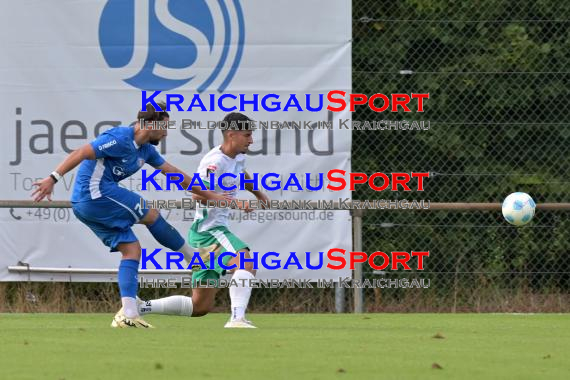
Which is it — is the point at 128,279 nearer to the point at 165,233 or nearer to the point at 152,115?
the point at 165,233

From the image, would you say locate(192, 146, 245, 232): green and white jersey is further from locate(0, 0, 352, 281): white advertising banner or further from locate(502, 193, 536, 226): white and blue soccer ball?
locate(502, 193, 536, 226): white and blue soccer ball

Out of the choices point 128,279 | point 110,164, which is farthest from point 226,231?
point 110,164

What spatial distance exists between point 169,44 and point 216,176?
370 cm

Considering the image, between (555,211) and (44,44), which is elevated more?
(44,44)

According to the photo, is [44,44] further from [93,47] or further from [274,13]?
[274,13]

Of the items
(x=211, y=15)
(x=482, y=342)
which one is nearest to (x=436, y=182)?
(x=211, y=15)

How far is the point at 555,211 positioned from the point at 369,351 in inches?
239

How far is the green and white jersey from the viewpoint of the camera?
9625mm

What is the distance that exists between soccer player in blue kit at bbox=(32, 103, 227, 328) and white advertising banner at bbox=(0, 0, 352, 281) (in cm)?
300

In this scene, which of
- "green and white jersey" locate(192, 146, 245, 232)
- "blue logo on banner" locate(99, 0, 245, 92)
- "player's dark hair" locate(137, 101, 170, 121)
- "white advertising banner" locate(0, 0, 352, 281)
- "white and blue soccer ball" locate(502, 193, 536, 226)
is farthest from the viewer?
"blue logo on banner" locate(99, 0, 245, 92)

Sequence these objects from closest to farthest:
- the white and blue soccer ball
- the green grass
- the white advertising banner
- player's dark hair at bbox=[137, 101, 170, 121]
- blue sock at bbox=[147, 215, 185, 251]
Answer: the green grass
player's dark hair at bbox=[137, 101, 170, 121]
blue sock at bbox=[147, 215, 185, 251]
the white and blue soccer ball
the white advertising banner

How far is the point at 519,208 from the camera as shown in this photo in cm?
1169

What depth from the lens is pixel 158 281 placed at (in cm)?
1284

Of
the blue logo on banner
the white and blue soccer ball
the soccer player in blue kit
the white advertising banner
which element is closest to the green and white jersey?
the soccer player in blue kit
